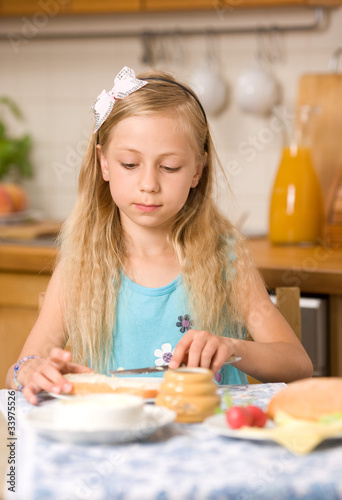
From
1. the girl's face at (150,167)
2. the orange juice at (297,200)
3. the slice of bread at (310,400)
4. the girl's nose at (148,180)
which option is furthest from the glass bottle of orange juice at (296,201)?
Answer: the slice of bread at (310,400)

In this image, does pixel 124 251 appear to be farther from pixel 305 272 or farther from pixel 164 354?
pixel 305 272

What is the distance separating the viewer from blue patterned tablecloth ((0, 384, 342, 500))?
68 centimetres

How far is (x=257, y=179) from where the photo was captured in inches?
101

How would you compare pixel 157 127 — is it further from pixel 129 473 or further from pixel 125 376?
pixel 129 473

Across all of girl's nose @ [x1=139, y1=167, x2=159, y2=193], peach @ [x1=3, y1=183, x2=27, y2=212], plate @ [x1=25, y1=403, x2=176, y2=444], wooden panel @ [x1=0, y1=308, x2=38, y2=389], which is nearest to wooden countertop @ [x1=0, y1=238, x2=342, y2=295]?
wooden panel @ [x1=0, y1=308, x2=38, y2=389]

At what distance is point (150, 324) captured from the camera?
1.40 m

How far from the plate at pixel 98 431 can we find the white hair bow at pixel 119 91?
2.13 ft

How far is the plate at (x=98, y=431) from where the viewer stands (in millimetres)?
769

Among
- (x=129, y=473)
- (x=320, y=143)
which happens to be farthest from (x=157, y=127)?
(x=320, y=143)

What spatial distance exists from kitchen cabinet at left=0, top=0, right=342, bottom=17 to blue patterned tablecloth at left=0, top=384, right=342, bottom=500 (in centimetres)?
177

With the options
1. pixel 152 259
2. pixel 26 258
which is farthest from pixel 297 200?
pixel 152 259

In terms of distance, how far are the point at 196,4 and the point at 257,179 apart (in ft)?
1.92

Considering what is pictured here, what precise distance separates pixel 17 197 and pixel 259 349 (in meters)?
1.65

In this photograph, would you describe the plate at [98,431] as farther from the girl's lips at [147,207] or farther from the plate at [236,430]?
the girl's lips at [147,207]
